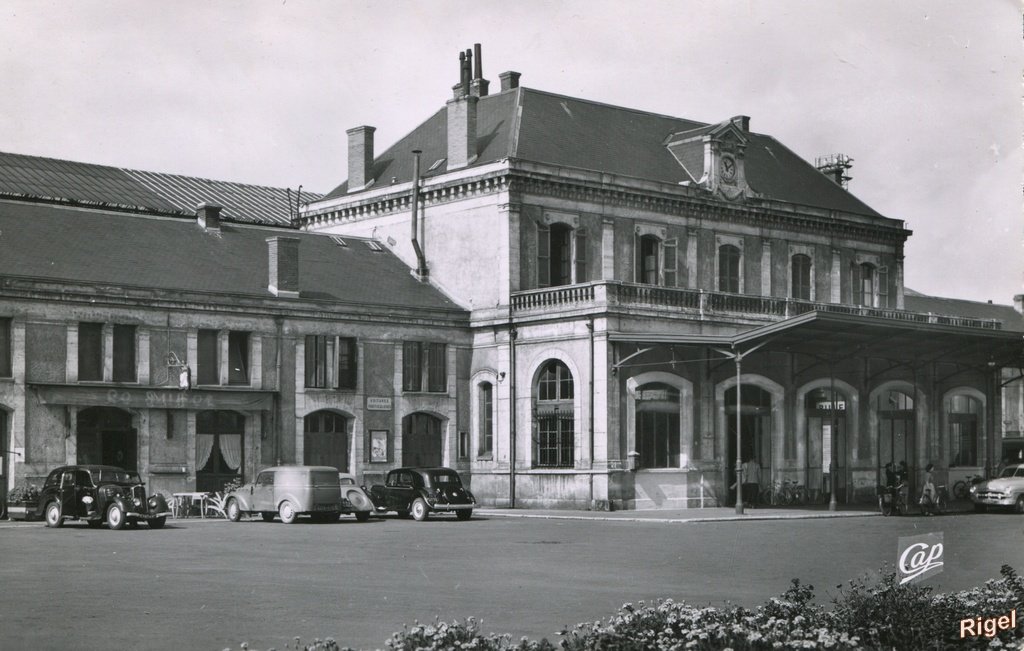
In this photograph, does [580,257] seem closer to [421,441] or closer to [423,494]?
[421,441]

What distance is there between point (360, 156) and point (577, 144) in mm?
8297

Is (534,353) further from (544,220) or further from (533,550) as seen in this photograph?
(533,550)

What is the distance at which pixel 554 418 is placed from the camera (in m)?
43.4

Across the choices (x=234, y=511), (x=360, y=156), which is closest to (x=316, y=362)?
(x=234, y=511)

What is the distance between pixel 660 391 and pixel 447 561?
21.5 meters

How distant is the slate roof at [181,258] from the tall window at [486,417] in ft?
10.1

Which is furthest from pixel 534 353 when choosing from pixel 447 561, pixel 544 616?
pixel 544 616

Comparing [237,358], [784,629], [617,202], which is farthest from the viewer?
[617,202]

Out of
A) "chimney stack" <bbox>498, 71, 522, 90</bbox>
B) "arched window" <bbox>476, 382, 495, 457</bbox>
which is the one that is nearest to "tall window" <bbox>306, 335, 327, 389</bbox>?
"arched window" <bbox>476, 382, 495, 457</bbox>

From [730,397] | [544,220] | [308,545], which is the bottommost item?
[308,545]

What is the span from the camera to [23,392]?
122 ft

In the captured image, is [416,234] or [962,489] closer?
[416,234]

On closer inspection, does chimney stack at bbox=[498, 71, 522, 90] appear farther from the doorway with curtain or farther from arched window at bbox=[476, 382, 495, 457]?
the doorway with curtain

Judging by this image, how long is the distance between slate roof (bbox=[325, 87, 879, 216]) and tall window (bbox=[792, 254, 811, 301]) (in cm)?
237
